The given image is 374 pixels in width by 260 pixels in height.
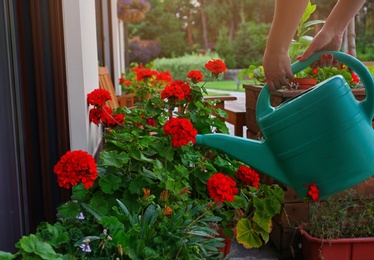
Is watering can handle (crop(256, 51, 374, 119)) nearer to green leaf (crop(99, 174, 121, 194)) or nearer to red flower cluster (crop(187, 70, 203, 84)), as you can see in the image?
green leaf (crop(99, 174, 121, 194))

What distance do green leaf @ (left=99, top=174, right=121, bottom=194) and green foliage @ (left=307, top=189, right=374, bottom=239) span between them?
0.87 meters

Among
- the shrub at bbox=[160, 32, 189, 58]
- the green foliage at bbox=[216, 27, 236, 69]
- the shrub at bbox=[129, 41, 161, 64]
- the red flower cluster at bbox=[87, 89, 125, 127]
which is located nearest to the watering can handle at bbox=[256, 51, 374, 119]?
the red flower cluster at bbox=[87, 89, 125, 127]

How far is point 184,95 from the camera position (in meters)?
1.85

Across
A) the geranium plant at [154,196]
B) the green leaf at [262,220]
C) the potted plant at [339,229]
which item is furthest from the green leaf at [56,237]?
the potted plant at [339,229]

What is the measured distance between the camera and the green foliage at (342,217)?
6.11 feet

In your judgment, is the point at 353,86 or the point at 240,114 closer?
the point at 353,86

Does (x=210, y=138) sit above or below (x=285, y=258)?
above

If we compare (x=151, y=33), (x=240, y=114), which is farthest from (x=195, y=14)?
(x=240, y=114)

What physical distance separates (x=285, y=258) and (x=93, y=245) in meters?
1.13

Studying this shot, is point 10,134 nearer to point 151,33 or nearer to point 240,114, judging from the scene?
Answer: point 240,114

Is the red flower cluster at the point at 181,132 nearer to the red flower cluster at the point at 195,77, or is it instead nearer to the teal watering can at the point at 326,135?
the teal watering can at the point at 326,135

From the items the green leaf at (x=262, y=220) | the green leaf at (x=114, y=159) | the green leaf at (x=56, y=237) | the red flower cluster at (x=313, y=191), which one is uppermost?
the green leaf at (x=114, y=159)

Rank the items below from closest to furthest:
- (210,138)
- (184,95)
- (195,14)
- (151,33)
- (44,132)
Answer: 1. (210,138)
2. (44,132)
3. (184,95)
4. (151,33)
5. (195,14)

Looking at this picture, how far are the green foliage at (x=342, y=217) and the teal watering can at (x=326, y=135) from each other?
0.73 m
